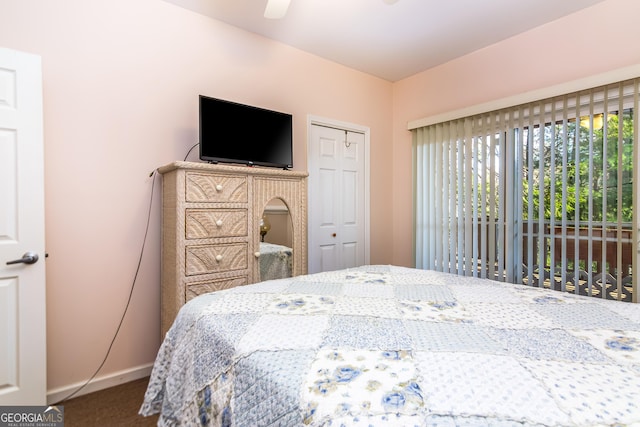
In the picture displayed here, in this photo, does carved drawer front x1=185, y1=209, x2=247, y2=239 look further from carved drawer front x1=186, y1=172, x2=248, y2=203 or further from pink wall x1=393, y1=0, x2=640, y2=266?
pink wall x1=393, y1=0, x2=640, y2=266

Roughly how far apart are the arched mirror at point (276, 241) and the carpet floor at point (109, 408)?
3.52 ft

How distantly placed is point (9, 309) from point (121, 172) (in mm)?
977

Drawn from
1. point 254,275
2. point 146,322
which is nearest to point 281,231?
point 254,275

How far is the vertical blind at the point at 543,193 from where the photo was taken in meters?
2.30

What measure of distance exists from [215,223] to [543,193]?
Result: 2560 mm

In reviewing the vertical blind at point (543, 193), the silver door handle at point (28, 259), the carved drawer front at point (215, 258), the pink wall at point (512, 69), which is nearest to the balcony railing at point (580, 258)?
the vertical blind at point (543, 193)

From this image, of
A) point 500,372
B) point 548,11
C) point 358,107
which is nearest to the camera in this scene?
point 500,372

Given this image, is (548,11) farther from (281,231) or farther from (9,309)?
(9,309)

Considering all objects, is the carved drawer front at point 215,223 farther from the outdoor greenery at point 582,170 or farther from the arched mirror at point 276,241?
the outdoor greenery at point 582,170

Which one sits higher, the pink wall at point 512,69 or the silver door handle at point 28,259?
the pink wall at point 512,69

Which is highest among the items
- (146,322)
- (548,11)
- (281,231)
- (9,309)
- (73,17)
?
(548,11)

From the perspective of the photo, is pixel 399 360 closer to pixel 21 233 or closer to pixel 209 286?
pixel 209 286

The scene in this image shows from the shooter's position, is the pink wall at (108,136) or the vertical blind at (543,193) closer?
the pink wall at (108,136)

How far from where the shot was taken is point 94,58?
6.95ft
